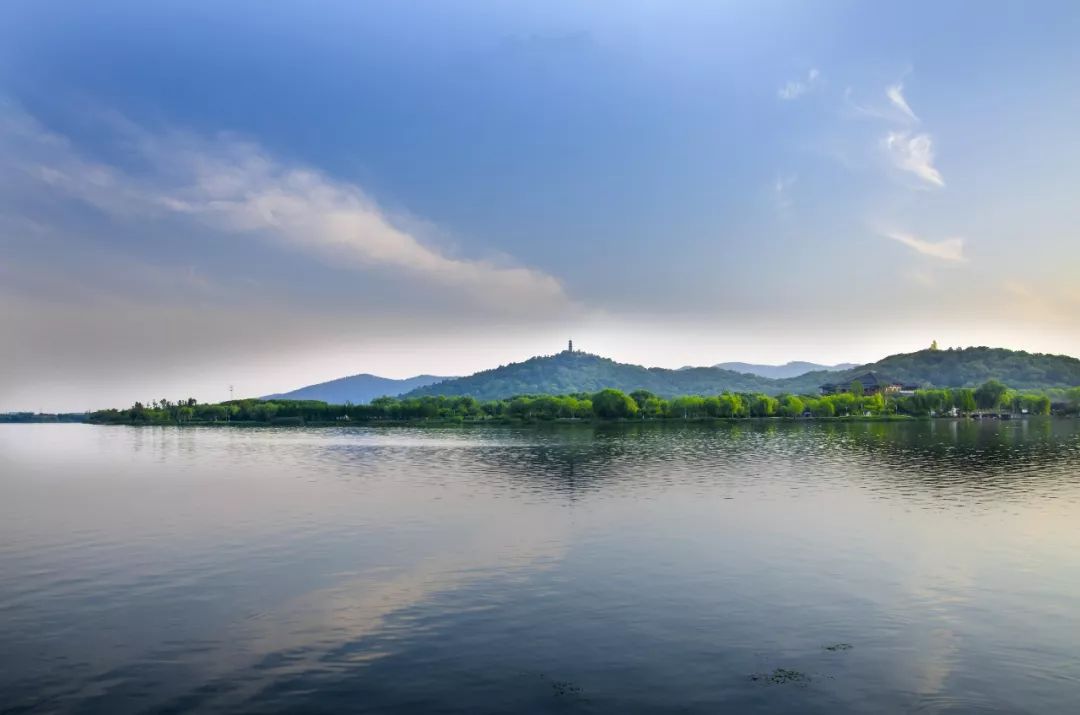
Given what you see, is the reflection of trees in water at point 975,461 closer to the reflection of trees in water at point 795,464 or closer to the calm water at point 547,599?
the reflection of trees in water at point 795,464

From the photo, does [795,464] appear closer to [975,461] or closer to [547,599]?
[975,461]

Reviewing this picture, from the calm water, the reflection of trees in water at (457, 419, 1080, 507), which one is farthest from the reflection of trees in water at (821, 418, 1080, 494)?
the calm water

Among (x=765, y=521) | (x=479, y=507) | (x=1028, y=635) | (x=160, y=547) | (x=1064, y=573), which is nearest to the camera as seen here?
(x=1028, y=635)

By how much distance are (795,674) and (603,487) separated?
43428 millimetres

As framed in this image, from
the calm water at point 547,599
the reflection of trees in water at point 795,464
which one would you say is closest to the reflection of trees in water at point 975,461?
the reflection of trees in water at point 795,464

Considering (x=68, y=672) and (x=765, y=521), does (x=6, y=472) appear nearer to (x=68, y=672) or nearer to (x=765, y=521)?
(x=68, y=672)

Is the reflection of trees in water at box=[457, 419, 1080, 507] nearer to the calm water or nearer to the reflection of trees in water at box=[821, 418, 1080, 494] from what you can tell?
the reflection of trees in water at box=[821, 418, 1080, 494]

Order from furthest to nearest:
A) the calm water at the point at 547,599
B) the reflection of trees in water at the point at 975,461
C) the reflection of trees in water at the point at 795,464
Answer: the reflection of trees in water at the point at 795,464, the reflection of trees in water at the point at 975,461, the calm water at the point at 547,599

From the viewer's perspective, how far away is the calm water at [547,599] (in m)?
19.2

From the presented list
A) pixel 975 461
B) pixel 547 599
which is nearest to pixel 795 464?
pixel 975 461

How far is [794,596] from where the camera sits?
93.0ft

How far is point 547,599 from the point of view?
28.1 metres

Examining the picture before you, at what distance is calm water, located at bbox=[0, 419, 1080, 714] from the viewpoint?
755 inches

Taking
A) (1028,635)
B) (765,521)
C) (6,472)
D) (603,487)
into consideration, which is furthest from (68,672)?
(6,472)
